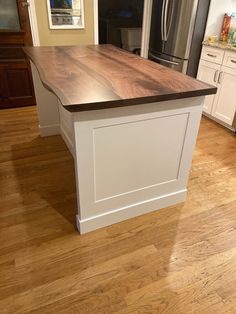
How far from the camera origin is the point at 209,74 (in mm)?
3156

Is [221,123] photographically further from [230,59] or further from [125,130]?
[125,130]

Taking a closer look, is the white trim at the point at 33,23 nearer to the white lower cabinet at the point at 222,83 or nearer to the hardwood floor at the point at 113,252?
the hardwood floor at the point at 113,252

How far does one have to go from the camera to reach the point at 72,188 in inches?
82.0

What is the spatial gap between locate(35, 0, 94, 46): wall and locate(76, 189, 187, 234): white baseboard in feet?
8.81

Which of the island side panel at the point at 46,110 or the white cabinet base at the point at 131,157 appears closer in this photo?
the white cabinet base at the point at 131,157

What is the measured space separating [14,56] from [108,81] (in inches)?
91.8

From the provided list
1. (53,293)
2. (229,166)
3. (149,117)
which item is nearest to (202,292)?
(53,293)

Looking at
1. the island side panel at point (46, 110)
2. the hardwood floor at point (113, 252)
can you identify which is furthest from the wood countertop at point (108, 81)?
the hardwood floor at point (113, 252)

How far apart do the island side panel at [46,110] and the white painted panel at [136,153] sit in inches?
55.0

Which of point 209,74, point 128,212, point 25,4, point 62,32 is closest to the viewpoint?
point 128,212

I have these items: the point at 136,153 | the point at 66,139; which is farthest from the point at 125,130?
the point at 66,139

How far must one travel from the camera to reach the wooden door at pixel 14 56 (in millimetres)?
3090

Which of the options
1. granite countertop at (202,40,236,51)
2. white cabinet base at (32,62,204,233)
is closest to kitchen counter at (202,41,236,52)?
granite countertop at (202,40,236,51)

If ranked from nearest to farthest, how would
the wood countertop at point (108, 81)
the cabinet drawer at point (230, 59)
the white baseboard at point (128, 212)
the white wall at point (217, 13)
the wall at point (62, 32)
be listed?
the wood countertop at point (108, 81) < the white baseboard at point (128, 212) < the cabinet drawer at point (230, 59) < the white wall at point (217, 13) < the wall at point (62, 32)
